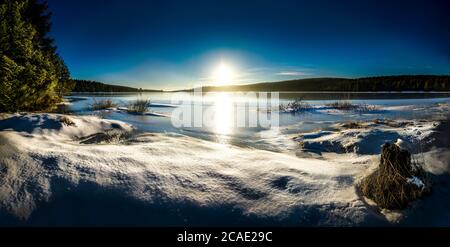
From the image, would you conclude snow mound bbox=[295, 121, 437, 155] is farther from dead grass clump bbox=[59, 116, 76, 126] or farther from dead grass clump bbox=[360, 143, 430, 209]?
dead grass clump bbox=[59, 116, 76, 126]

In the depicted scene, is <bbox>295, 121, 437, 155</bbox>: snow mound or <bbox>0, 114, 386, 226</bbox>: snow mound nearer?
<bbox>0, 114, 386, 226</bbox>: snow mound

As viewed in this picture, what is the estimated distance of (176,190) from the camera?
117 inches

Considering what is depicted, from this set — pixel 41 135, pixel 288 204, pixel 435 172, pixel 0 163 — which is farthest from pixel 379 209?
pixel 41 135

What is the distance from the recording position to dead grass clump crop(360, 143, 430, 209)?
278 centimetres

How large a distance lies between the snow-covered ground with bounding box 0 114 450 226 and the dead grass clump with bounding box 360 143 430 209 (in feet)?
0.42

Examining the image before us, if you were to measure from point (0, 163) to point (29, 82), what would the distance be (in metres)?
4.75

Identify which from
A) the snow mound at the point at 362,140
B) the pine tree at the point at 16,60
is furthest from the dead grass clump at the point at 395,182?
the pine tree at the point at 16,60

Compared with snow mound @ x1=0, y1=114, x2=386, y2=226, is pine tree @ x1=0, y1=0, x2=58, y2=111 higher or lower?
higher

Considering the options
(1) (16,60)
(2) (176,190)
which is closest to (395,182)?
(2) (176,190)

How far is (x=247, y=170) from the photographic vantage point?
386cm

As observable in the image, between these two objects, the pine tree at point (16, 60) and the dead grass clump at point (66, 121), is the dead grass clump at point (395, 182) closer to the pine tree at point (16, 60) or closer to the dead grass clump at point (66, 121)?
the dead grass clump at point (66, 121)

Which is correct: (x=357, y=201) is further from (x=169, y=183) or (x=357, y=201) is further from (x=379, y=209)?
(x=169, y=183)

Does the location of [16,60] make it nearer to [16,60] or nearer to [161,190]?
[16,60]

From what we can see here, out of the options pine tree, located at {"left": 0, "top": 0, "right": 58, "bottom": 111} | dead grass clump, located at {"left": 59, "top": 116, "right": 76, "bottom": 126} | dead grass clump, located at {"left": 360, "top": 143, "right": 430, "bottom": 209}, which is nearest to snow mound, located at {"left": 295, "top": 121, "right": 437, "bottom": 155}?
dead grass clump, located at {"left": 360, "top": 143, "right": 430, "bottom": 209}
